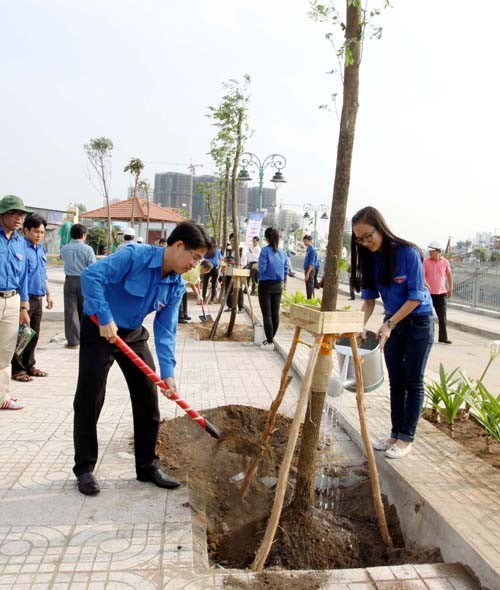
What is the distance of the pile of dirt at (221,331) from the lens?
9.03 meters

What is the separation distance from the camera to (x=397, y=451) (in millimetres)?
3592

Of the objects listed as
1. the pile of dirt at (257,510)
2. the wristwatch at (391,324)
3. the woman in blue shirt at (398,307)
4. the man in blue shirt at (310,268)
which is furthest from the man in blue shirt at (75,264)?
the man in blue shirt at (310,268)

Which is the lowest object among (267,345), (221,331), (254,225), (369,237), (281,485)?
(221,331)

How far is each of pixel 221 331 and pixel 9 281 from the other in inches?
208

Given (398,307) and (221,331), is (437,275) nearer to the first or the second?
(221,331)

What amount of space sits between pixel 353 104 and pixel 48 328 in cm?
902

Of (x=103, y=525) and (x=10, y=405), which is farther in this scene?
(x=10, y=405)

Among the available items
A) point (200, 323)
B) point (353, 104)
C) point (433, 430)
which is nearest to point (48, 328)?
point (200, 323)

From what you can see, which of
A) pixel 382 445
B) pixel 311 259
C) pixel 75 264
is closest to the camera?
pixel 382 445

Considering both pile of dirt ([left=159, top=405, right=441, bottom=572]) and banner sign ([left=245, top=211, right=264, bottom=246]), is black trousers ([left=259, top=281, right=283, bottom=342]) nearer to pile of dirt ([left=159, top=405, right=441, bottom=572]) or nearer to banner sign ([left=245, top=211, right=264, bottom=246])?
pile of dirt ([left=159, top=405, right=441, bottom=572])

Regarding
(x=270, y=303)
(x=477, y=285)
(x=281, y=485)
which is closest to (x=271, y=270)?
(x=270, y=303)

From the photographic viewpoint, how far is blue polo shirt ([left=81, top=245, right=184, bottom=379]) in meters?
2.98

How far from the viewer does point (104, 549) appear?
8.49ft

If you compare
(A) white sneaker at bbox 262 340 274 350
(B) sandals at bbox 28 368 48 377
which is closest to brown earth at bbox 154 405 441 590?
(B) sandals at bbox 28 368 48 377
